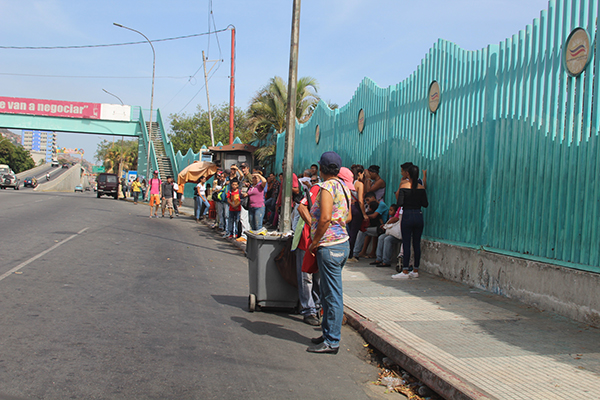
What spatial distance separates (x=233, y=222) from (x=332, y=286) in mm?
9500

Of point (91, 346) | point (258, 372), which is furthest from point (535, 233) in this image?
point (91, 346)

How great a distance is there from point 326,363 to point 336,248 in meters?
1.02

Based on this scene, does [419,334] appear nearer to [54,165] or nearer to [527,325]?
[527,325]

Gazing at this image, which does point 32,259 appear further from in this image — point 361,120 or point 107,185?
point 107,185

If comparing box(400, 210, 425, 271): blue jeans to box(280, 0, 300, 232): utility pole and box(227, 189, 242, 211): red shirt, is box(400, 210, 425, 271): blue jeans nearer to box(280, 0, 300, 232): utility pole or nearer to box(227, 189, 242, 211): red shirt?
box(280, 0, 300, 232): utility pole

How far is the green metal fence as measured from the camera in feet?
18.6

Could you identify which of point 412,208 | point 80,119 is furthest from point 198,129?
point 412,208

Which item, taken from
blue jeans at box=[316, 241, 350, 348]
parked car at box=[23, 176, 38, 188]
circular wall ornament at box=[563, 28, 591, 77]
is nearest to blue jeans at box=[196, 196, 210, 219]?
circular wall ornament at box=[563, 28, 591, 77]

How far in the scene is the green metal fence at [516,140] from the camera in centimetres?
566

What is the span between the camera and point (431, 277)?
27.7 feet

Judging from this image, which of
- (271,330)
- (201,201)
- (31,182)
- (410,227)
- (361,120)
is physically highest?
(361,120)

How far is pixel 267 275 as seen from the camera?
6.03 metres

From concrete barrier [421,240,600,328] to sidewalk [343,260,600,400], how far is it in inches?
5.1

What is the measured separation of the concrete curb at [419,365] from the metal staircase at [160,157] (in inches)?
1479
